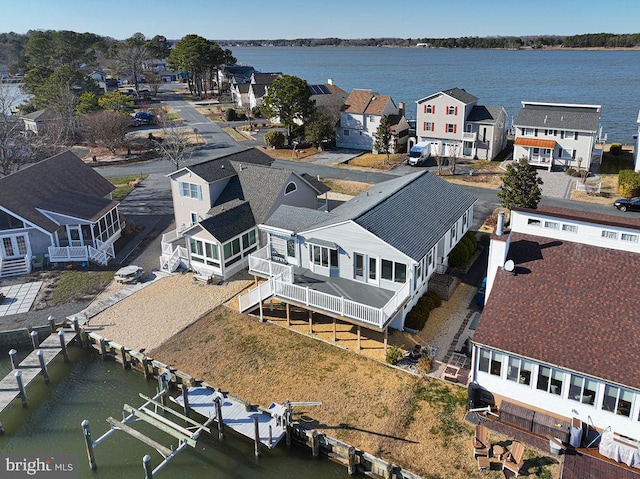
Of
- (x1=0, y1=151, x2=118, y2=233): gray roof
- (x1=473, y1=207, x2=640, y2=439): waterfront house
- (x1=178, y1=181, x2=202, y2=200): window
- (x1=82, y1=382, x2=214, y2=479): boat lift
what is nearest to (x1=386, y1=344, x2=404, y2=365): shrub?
(x1=473, y1=207, x2=640, y2=439): waterfront house

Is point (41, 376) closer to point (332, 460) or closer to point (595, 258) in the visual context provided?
point (332, 460)

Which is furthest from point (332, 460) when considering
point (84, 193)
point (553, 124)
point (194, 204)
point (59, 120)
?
point (59, 120)

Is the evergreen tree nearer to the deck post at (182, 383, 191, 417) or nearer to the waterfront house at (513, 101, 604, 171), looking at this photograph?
the waterfront house at (513, 101, 604, 171)

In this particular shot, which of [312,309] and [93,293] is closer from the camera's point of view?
[312,309]

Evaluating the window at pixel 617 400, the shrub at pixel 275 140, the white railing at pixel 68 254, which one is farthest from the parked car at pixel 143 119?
the window at pixel 617 400

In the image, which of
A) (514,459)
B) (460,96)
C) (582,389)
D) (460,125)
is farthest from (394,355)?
(460,96)

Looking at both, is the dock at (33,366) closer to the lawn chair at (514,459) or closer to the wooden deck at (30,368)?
the wooden deck at (30,368)
